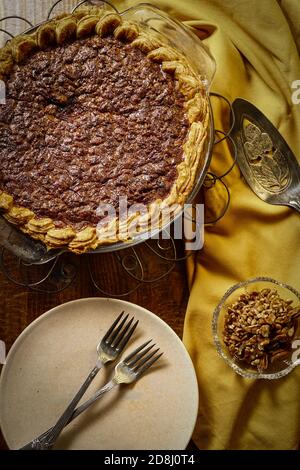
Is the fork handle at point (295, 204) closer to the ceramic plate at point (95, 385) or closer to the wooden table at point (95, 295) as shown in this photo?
the wooden table at point (95, 295)

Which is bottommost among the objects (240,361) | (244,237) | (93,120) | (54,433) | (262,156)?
(54,433)

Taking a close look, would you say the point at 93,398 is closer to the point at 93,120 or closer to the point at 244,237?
the point at 244,237

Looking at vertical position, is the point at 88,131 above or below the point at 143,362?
above

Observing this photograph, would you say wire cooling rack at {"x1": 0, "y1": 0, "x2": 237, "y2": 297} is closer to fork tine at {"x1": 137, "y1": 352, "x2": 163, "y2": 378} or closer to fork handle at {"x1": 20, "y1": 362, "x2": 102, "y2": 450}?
fork tine at {"x1": 137, "y1": 352, "x2": 163, "y2": 378}

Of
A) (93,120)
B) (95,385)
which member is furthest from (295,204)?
(95,385)

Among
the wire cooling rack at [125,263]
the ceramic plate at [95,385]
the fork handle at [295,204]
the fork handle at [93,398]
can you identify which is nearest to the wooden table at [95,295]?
the wire cooling rack at [125,263]

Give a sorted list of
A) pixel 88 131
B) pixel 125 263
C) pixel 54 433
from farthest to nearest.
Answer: pixel 125 263 < pixel 88 131 < pixel 54 433
